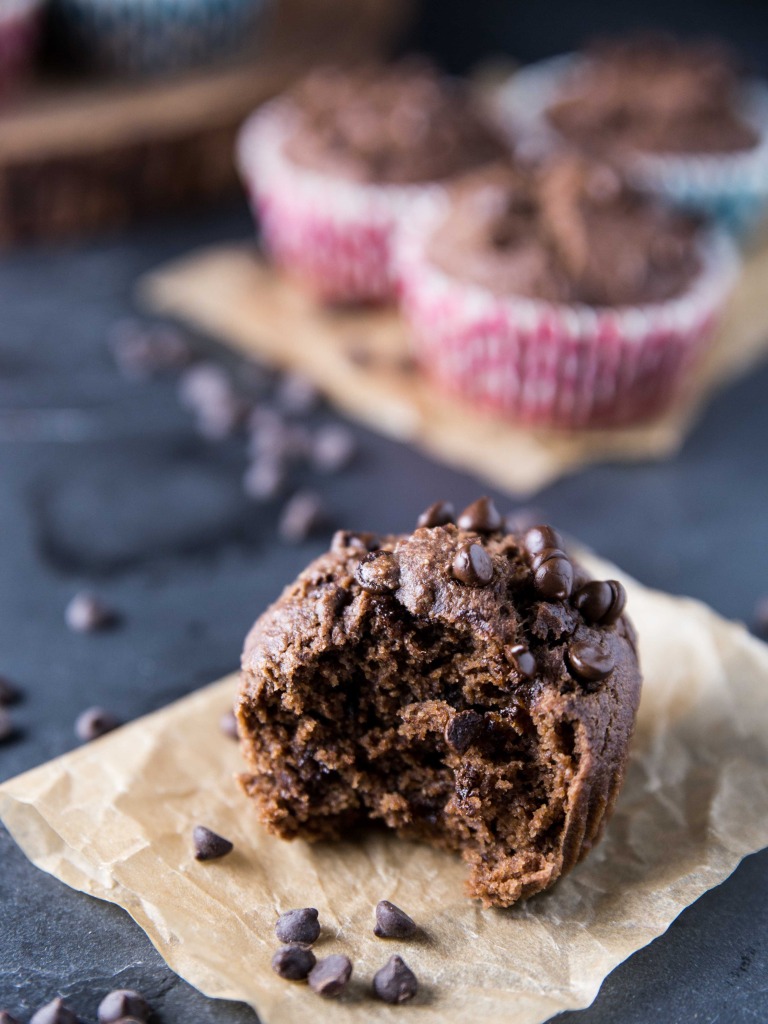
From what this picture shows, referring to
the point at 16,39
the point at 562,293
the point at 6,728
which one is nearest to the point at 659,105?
the point at 562,293

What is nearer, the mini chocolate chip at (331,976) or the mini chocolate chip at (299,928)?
the mini chocolate chip at (331,976)

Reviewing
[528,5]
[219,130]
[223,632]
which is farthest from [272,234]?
[528,5]

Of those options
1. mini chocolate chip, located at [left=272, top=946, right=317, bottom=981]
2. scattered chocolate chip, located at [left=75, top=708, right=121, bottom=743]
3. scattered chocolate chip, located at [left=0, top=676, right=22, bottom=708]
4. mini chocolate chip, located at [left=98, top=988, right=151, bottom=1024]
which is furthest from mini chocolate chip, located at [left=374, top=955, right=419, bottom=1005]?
scattered chocolate chip, located at [left=0, top=676, right=22, bottom=708]

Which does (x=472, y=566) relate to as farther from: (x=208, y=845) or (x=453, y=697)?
(x=208, y=845)

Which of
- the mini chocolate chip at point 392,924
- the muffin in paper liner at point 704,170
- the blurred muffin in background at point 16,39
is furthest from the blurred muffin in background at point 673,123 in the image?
the mini chocolate chip at point 392,924

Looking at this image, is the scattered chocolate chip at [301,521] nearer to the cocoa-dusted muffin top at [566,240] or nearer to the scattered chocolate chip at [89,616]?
the scattered chocolate chip at [89,616]
